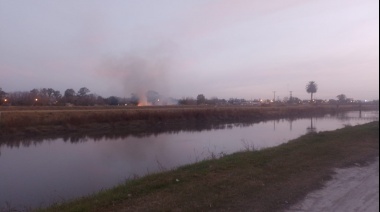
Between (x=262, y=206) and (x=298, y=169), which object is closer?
(x=262, y=206)

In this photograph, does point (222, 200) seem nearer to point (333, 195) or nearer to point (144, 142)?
point (333, 195)

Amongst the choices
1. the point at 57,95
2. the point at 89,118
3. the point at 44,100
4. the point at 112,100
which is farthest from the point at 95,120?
the point at 57,95

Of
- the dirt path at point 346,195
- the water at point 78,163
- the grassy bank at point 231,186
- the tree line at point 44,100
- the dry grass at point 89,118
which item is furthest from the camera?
the tree line at point 44,100

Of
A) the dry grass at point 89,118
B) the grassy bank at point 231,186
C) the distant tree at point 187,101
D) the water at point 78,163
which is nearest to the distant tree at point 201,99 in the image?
the distant tree at point 187,101

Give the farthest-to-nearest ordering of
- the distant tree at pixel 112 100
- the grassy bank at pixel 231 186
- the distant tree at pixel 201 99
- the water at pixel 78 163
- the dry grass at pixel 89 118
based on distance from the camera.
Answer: the distant tree at pixel 201 99
the distant tree at pixel 112 100
the dry grass at pixel 89 118
the water at pixel 78 163
the grassy bank at pixel 231 186

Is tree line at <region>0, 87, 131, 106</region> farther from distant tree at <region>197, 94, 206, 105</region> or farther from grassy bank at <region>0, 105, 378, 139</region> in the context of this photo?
grassy bank at <region>0, 105, 378, 139</region>

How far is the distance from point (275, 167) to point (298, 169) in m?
0.69

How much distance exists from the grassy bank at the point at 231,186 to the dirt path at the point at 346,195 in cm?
28

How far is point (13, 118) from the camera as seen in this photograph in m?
35.2

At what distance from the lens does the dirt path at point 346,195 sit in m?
6.59

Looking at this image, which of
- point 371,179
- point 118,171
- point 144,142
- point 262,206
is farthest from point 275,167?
point 144,142

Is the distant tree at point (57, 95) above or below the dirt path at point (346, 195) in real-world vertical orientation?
above

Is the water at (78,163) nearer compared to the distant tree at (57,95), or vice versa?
the water at (78,163)

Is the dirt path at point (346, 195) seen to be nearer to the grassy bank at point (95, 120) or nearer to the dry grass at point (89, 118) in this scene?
the dry grass at point (89, 118)
